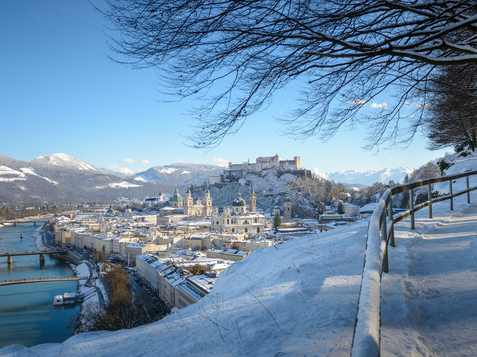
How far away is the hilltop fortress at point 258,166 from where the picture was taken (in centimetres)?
11438

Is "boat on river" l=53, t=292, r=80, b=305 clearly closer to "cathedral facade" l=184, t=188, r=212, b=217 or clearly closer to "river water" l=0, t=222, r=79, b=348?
"river water" l=0, t=222, r=79, b=348

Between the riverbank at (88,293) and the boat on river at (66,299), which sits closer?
the riverbank at (88,293)

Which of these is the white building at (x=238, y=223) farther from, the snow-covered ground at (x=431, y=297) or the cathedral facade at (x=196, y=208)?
the snow-covered ground at (x=431, y=297)

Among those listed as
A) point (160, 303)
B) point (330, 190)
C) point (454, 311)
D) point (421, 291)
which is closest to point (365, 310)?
point (454, 311)

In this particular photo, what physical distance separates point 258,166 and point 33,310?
9684 cm

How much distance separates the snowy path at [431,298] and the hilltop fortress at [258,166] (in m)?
→ 109

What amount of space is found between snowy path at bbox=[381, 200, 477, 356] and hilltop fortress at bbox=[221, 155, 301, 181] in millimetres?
108824

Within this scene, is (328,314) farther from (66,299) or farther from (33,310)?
(33,310)

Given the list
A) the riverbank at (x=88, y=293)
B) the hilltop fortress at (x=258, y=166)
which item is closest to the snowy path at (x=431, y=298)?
the riverbank at (x=88, y=293)

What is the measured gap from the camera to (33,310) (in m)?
28.0

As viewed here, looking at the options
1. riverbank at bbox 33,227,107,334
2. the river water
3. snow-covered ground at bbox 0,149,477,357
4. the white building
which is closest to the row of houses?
riverbank at bbox 33,227,107,334

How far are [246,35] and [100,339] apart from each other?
345cm

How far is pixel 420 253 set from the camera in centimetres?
384

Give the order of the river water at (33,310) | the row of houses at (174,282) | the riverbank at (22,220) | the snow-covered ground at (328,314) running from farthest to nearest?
the riverbank at (22,220)
the river water at (33,310)
the row of houses at (174,282)
the snow-covered ground at (328,314)
